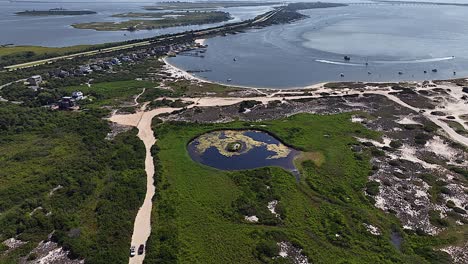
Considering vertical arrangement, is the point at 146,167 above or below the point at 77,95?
below

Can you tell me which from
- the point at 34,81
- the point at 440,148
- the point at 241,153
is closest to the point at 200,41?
the point at 34,81

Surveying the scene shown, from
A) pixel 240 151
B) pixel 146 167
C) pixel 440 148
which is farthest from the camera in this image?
pixel 440 148

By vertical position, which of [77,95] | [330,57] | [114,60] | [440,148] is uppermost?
[114,60]

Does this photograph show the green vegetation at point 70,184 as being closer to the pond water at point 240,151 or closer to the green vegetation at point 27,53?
the pond water at point 240,151

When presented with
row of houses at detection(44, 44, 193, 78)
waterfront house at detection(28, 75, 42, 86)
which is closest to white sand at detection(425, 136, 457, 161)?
waterfront house at detection(28, 75, 42, 86)

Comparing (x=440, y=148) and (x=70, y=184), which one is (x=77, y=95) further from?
(x=440, y=148)

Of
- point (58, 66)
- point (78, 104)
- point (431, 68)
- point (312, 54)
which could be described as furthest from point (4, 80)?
point (431, 68)
